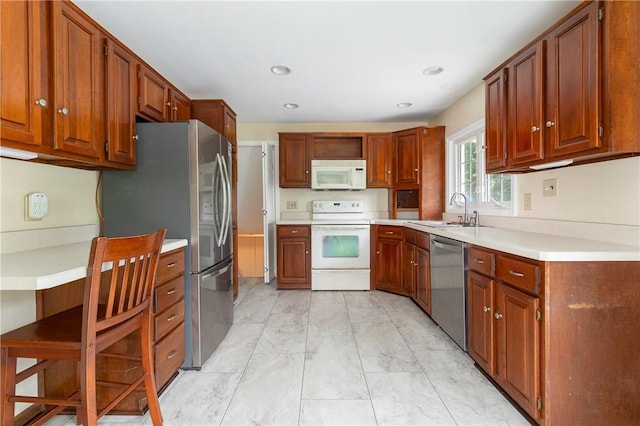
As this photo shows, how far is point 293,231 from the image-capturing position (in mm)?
3680

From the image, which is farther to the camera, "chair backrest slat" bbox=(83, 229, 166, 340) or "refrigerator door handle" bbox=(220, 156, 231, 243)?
Result: "refrigerator door handle" bbox=(220, 156, 231, 243)

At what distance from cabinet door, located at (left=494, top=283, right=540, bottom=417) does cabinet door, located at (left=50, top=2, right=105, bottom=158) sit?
2455 millimetres

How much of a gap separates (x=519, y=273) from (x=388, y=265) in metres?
Result: 2.19

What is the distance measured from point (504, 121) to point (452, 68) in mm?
757

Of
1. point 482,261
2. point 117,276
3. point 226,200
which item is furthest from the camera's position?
point 226,200

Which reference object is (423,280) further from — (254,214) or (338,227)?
(254,214)

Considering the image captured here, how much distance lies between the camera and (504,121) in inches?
77.4

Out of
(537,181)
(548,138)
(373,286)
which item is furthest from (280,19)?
(373,286)

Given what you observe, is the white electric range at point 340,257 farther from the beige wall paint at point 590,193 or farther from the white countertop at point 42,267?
the white countertop at point 42,267

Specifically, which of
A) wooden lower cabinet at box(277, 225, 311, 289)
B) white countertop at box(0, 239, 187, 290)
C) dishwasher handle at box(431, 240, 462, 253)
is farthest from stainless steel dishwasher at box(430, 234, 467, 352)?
white countertop at box(0, 239, 187, 290)

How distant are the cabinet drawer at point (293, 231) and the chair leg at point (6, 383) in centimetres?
267

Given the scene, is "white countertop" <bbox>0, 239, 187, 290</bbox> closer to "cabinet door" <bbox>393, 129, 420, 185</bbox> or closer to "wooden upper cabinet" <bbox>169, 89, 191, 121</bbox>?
"wooden upper cabinet" <bbox>169, 89, 191, 121</bbox>

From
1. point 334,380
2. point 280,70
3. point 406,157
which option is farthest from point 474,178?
point 334,380

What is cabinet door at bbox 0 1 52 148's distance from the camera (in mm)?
1160
